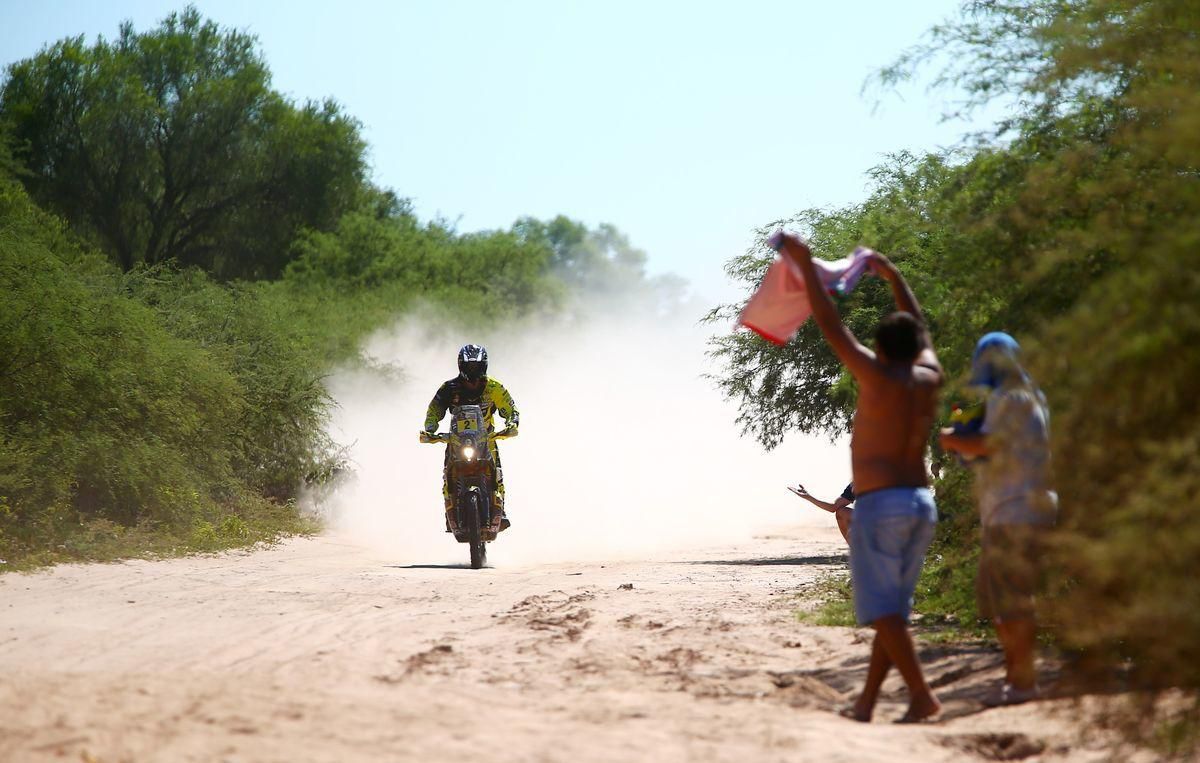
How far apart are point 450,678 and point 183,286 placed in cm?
2145

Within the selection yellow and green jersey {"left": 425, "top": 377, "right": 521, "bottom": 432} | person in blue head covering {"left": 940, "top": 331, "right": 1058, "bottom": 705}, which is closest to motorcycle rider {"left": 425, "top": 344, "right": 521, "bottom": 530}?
yellow and green jersey {"left": 425, "top": 377, "right": 521, "bottom": 432}

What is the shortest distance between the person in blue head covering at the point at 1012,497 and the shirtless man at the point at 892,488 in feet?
0.90

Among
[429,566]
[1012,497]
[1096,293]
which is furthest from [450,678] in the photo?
[429,566]

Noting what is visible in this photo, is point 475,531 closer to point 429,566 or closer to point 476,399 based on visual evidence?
point 429,566

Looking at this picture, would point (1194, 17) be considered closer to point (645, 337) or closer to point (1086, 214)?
point (1086, 214)

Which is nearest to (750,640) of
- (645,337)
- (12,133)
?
(12,133)

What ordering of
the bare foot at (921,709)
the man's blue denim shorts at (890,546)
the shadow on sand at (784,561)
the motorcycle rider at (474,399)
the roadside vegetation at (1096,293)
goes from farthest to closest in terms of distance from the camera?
1. the shadow on sand at (784,561)
2. the motorcycle rider at (474,399)
3. the bare foot at (921,709)
4. the man's blue denim shorts at (890,546)
5. the roadside vegetation at (1096,293)

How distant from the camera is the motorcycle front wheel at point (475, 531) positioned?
16.5m

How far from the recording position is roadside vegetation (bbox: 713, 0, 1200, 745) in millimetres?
4742

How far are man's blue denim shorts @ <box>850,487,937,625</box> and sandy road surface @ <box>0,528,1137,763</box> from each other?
0.56m

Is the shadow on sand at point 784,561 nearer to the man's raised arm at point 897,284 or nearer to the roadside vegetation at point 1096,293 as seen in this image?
the roadside vegetation at point 1096,293

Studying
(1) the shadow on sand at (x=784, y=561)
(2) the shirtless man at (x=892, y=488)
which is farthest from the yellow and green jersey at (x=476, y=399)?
(2) the shirtless man at (x=892, y=488)

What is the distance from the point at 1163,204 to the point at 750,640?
4.20 m

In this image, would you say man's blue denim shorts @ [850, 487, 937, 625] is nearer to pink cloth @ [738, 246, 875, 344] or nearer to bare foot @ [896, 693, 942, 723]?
bare foot @ [896, 693, 942, 723]
